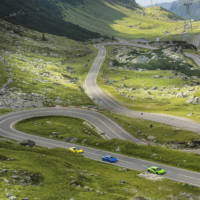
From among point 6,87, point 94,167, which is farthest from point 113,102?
point 94,167

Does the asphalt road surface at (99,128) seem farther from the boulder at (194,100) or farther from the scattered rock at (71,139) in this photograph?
the boulder at (194,100)

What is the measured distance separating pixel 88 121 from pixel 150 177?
191 feet

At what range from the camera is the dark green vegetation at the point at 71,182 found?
43812mm

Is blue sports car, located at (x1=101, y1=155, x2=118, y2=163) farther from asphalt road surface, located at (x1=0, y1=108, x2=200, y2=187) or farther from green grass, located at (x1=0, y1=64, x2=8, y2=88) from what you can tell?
green grass, located at (x1=0, y1=64, x2=8, y2=88)

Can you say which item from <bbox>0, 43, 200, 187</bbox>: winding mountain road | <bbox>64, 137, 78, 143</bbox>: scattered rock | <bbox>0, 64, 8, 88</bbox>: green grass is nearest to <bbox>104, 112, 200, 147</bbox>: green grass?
<bbox>0, 43, 200, 187</bbox>: winding mountain road

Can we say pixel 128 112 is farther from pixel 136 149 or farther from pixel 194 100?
pixel 136 149

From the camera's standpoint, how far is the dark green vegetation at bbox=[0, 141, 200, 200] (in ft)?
144

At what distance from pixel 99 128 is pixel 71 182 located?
204 feet

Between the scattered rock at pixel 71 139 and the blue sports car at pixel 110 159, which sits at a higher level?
the scattered rock at pixel 71 139

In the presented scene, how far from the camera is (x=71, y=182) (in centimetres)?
5041

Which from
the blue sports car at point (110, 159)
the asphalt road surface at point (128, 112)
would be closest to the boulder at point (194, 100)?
the asphalt road surface at point (128, 112)

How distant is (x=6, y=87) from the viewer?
Result: 507ft

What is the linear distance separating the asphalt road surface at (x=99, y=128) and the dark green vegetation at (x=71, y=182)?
556 centimetres

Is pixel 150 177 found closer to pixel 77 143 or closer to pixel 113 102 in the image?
pixel 77 143
